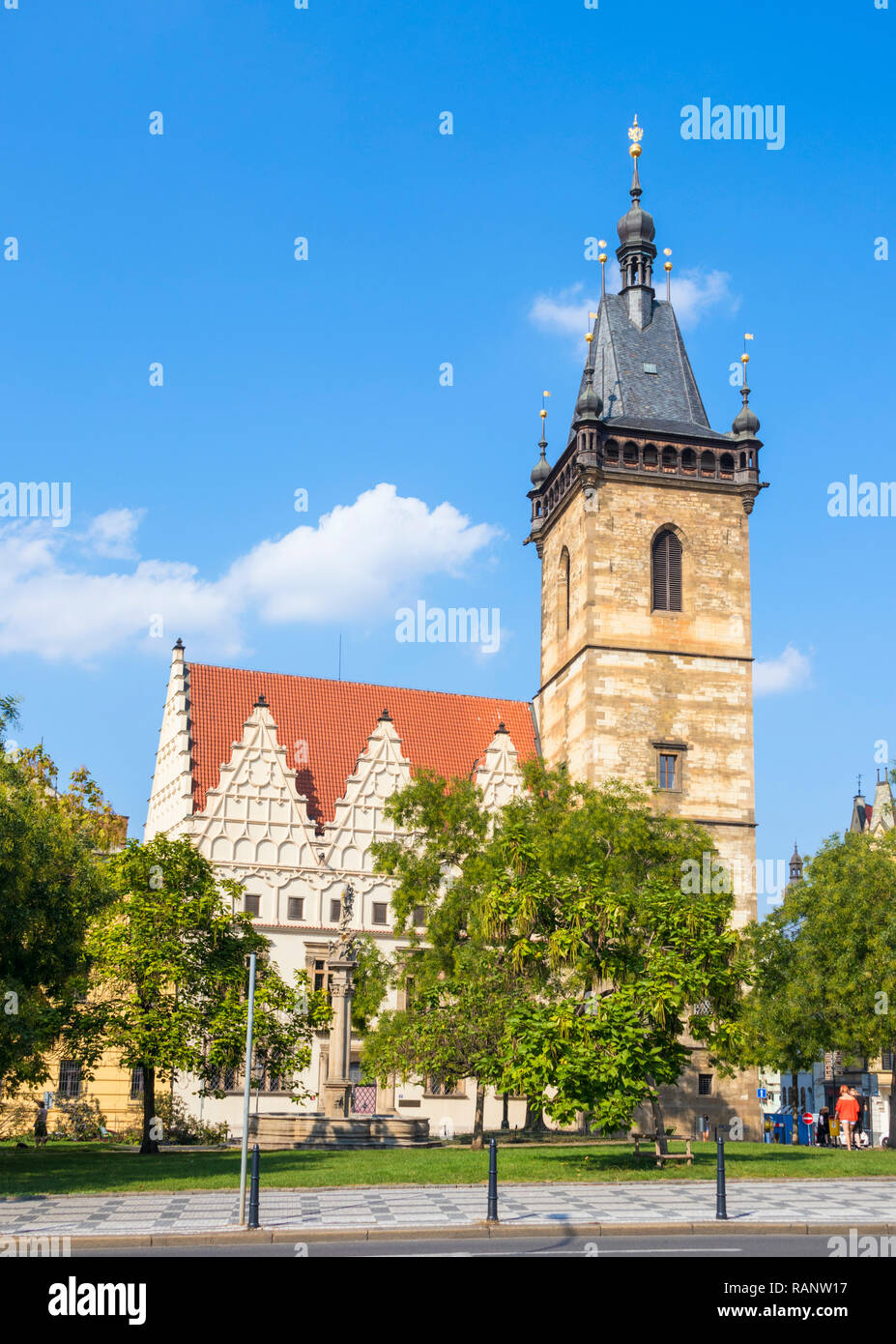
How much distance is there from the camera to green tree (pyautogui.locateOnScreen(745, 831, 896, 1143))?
34312 millimetres

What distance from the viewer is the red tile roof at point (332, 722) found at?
51.8m

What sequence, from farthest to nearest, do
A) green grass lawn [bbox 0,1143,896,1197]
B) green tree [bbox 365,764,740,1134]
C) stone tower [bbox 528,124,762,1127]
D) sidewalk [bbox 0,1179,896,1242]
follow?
stone tower [bbox 528,124,762,1127] → green tree [bbox 365,764,740,1134] → green grass lawn [bbox 0,1143,896,1197] → sidewalk [bbox 0,1179,896,1242]

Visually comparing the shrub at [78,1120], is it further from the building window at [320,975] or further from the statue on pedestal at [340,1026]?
the statue on pedestal at [340,1026]

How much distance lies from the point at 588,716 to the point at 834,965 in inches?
621

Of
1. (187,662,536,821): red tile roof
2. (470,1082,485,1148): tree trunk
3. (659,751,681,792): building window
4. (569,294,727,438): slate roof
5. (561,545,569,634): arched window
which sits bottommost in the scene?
(470,1082,485,1148): tree trunk

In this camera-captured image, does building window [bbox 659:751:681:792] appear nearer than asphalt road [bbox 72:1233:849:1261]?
No

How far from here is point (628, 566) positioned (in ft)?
168

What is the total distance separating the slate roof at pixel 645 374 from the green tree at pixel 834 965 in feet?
68.8

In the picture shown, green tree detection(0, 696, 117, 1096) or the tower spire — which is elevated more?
the tower spire

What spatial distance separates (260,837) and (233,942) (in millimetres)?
15929

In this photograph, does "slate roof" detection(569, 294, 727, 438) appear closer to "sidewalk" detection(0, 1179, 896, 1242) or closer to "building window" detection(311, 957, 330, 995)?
"building window" detection(311, 957, 330, 995)

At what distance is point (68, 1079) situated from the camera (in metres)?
47.8

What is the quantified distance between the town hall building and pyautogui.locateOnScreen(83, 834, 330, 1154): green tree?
43.5ft

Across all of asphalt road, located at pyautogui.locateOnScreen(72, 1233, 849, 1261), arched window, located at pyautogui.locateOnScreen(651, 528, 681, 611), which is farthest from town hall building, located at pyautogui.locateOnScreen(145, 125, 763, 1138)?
asphalt road, located at pyautogui.locateOnScreen(72, 1233, 849, 1261)
